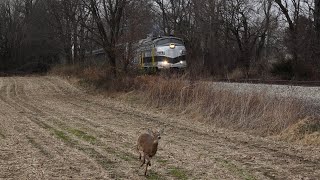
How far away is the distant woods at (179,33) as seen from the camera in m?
23.0

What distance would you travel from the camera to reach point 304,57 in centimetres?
2698

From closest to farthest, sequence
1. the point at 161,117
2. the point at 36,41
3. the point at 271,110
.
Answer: the point at 271,110
the point at 161,117
the point at 36,41

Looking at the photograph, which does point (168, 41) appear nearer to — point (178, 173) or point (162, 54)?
point (162, 54)

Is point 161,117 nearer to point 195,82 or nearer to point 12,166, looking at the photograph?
point 195,82

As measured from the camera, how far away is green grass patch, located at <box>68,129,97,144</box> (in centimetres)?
966

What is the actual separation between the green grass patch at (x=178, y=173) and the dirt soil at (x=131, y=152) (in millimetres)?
15

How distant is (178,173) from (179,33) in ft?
123

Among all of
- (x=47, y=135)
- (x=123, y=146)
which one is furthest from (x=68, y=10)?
(x=123, y=146)

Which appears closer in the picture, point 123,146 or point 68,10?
point 123,146

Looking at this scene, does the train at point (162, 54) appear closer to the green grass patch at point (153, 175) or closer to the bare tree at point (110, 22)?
the bare tree at point (110, 22)

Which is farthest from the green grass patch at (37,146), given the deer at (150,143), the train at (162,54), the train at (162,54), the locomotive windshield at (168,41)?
the locomotive windshield at (168,41)

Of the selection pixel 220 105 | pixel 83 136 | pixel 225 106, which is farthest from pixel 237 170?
pixel 220 105

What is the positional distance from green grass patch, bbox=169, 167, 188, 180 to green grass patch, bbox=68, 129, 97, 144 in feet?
9.46

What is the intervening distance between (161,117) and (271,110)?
143 inches
